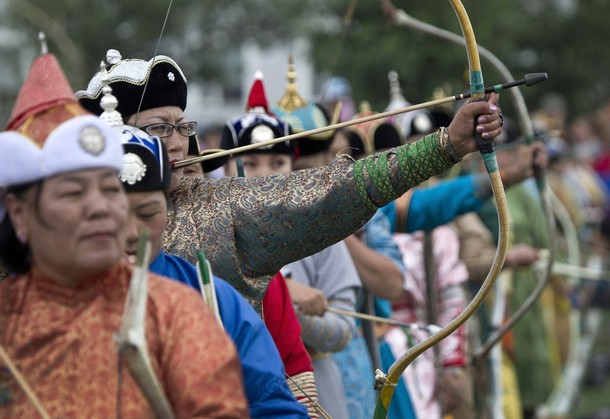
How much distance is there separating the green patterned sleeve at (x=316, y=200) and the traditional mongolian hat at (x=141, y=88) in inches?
15.4

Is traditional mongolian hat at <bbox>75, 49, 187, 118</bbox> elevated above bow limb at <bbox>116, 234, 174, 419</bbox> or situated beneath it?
elevated above

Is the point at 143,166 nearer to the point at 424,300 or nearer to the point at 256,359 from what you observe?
the point at 256,359

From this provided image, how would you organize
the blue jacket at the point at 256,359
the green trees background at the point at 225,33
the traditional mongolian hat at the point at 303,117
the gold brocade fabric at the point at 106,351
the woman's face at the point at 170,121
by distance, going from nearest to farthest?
the gold brocade fabric at the point at 106,351
the blue jacket at the point at 256,359
the woman's face at the point at 170,121
the traditional mongolian hat at the point at 303,117
the green trees background at the point at 225,33

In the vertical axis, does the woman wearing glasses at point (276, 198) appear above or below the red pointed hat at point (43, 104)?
below

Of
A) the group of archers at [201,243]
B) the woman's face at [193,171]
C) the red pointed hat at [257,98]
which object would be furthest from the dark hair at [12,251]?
the red pointed hat at [257,98]

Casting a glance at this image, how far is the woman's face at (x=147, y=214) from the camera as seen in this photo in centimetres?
329

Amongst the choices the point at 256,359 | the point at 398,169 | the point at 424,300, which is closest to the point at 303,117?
the point at 424,300

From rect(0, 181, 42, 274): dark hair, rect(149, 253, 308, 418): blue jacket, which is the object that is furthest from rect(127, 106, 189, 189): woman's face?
rect(0, 181, 42, 274): dark hair

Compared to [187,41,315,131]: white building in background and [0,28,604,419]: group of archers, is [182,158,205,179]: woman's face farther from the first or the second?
[187,41,315,131]: white building in background

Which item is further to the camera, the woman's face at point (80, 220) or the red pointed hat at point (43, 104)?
the red pointed hat at point (43, 104)

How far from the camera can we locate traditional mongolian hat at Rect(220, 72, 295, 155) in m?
5.46

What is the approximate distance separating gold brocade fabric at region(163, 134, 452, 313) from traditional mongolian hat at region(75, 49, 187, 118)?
300 mm

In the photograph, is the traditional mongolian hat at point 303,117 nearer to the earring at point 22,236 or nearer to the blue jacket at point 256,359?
the blue jacket at point 256,359

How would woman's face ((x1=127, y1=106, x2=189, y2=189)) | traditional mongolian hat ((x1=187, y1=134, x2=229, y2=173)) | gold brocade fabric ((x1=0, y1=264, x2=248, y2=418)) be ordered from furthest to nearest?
1. traditional mongolian hat ((x1=187, y1=134, x2=229, y2=173))
2. woman's face ((x1=127, y1=106, x2=189, y2=189))
3. gold brocade fabric ((x1=0, y1=264, x2=248, y2=418))
